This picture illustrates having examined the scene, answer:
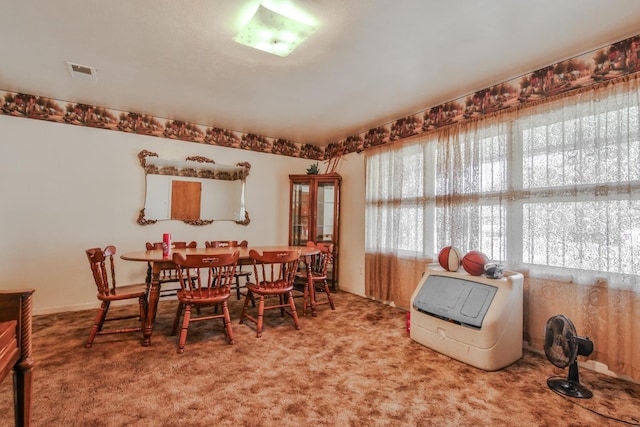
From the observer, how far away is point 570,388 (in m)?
2.03

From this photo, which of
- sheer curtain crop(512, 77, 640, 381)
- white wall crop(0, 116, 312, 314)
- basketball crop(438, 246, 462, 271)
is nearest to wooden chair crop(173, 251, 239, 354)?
white wall crop(0, 116, 312, 314)

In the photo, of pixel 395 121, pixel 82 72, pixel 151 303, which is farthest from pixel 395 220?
pixel 82 72

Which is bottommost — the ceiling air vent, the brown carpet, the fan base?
the brown carpet

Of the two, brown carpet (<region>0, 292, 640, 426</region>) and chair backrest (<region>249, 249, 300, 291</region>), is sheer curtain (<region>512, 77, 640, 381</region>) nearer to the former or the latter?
brown carpet (<region>0, 292, 640, 426</region>)

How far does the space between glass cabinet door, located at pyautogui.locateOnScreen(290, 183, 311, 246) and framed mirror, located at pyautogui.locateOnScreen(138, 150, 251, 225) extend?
82cm

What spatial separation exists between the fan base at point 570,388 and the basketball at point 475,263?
871 mm

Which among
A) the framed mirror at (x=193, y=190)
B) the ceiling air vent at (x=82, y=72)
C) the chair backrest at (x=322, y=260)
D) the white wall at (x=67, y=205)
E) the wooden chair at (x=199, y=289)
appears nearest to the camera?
the wooden chair at (x=199, y=289)

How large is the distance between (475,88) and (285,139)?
3.05 m

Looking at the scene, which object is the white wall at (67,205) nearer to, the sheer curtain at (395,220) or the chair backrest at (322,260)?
the chair backrest at (322,260)

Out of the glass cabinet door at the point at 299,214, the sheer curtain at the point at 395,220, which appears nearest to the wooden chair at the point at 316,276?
the sheer curtain at the point at 395,220

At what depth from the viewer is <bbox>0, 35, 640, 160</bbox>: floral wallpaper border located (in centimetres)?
236

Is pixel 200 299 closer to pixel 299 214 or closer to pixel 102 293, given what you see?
pixel 102 293

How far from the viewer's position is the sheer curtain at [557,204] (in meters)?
2.17

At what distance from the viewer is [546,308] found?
2566mm
